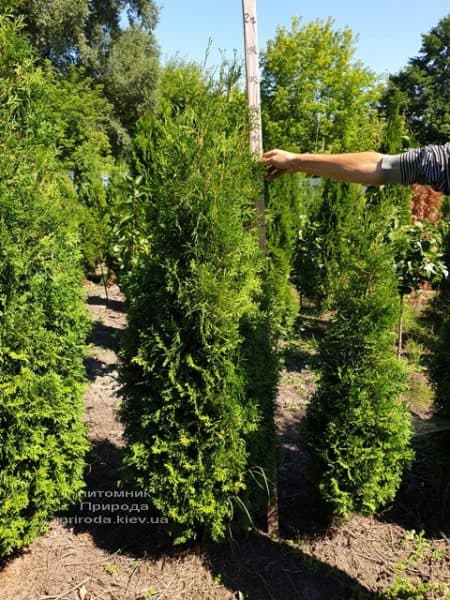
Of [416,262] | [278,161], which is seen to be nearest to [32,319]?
[278,161]

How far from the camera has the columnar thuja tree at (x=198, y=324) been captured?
2516 mm

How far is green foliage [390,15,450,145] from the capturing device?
34.5 metres

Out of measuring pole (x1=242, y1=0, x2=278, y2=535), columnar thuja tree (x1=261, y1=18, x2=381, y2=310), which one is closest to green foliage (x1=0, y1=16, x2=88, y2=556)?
measuring pole (x1=242, y1=0, x2=278, y2=535)

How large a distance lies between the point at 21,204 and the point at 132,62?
2702 centimetres

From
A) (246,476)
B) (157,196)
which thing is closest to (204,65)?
(157,196)

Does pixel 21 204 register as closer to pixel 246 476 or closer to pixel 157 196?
pixel 157 196

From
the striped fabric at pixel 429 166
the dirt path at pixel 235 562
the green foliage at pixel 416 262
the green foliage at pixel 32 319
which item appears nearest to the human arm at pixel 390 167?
the striped fabric at pixel 429 166

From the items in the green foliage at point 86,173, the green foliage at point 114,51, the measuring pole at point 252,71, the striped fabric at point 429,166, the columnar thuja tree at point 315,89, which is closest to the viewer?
the striped fabric at point 429,166

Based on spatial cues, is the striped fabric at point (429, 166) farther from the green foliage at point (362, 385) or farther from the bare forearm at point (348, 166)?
the green foliage at point (362, 385)

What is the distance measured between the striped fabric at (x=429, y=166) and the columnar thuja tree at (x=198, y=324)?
91 centimetres

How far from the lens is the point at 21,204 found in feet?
8.37

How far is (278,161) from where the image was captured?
2668 mm

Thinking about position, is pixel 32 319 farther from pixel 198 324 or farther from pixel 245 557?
pixel 245 557

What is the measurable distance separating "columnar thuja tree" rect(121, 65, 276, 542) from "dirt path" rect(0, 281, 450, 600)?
0.97 feet
